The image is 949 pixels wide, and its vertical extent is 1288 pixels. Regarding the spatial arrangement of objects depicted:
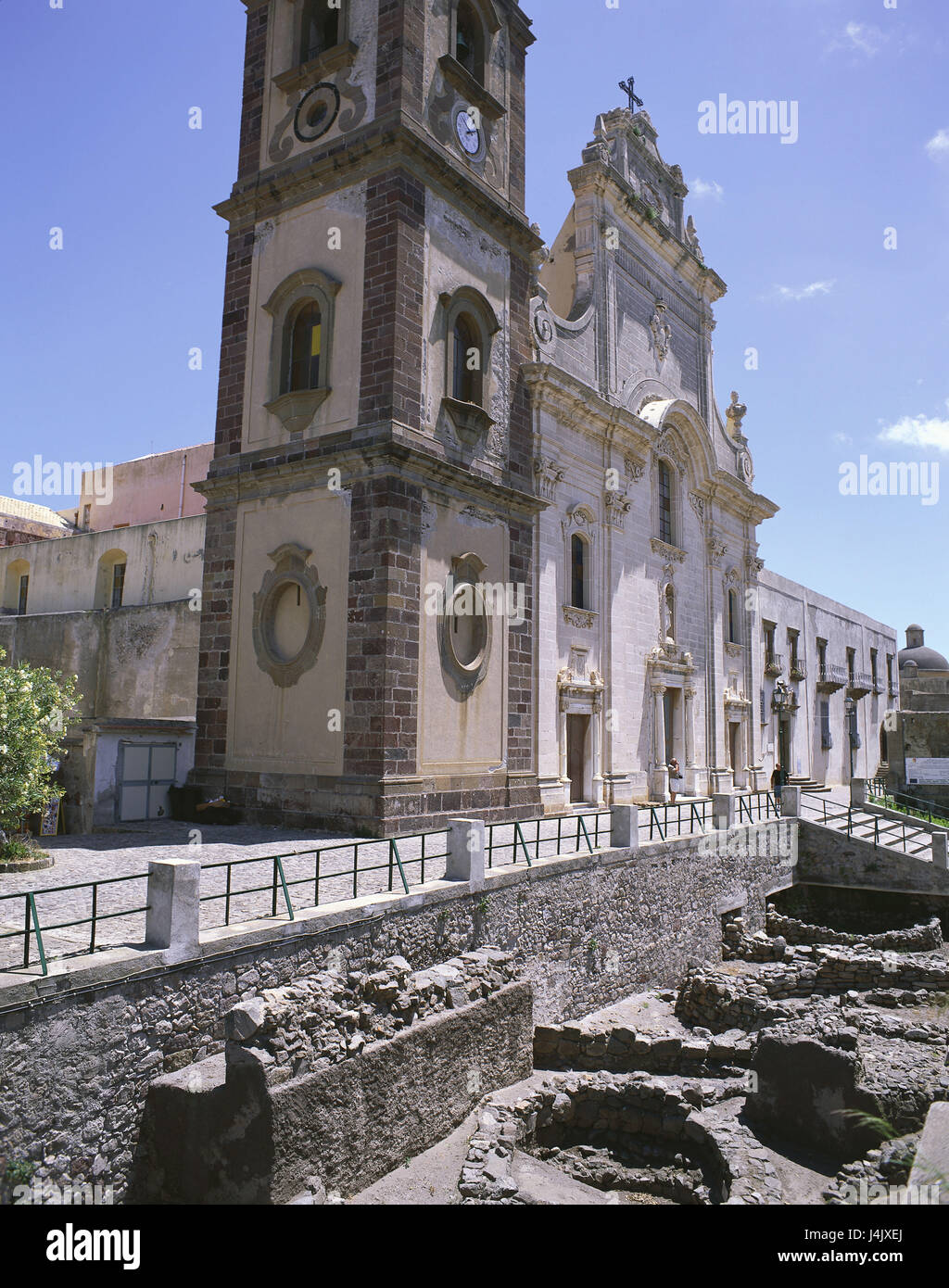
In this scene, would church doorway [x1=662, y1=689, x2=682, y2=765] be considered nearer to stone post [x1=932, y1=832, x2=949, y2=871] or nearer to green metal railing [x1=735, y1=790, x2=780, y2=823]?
green metal railing [x1=735, y1=790, x2=780, y2=823]

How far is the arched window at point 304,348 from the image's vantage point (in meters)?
16.5

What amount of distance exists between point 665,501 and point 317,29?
46.9 ft

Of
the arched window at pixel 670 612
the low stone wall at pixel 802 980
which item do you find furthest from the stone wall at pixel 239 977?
the arched window at pixel 670 612

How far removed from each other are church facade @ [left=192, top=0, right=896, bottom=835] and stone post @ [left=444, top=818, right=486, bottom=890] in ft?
9.98

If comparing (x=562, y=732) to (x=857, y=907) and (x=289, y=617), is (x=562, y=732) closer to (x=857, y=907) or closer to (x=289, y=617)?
(x=289, y=617)

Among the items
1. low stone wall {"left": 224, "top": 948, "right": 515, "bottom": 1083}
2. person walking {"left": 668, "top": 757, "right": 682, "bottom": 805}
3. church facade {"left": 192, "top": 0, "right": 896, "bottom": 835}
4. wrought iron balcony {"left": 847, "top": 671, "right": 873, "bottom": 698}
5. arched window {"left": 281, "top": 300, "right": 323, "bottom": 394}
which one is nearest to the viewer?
low stone wall {"left": 224, "top": 948, "right": 515, "bottom": 1083}

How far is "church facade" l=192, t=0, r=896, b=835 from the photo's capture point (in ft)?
49.2

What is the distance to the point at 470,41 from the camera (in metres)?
18.4

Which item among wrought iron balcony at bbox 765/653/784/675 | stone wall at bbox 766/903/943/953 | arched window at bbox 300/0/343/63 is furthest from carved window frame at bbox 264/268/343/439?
wrought iron balcony at bbox 765/653/784/675

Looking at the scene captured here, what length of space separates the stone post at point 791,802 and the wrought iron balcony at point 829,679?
52.5 ft

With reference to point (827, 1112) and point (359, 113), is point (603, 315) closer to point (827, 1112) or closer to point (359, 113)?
point (359, 113)

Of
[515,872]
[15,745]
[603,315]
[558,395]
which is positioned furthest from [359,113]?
[515,872]
